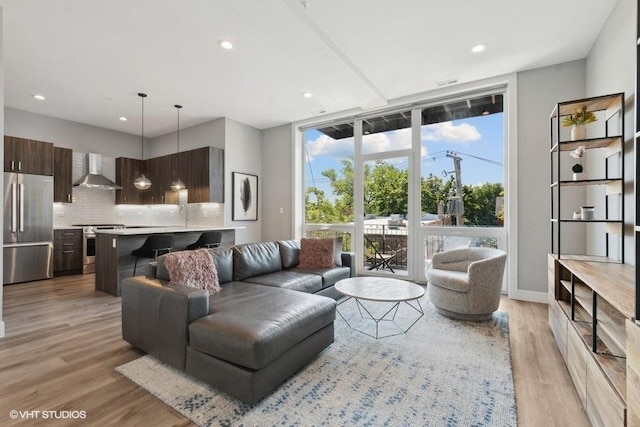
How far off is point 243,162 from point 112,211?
3.25 metres

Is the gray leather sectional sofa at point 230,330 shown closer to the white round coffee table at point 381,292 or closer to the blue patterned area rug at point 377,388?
the blue patterned area rug at point 377,388

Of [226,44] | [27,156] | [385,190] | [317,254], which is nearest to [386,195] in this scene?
[385,190]

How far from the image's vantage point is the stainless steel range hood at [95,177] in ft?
18.6

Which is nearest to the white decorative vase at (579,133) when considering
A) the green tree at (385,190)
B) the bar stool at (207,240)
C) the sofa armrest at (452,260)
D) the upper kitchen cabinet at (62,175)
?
the sofa armrest at (452,260)

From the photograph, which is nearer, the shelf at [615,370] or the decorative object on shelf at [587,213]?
the shelf at [615,370]

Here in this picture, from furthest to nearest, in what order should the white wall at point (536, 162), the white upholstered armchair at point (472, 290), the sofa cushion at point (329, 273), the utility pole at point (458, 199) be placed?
1. the utility pole at point (458, 199)
2. the white wall at point (536, 162)
3. the sofa cushion at point (329, 273)
4. the white upholstered armchair at point (472, 290)

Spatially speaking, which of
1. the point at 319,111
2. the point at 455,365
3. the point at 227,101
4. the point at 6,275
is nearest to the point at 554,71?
the point at 319,111

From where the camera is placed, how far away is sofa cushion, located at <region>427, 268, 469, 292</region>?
3.02 m

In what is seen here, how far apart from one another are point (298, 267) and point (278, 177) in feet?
8.85

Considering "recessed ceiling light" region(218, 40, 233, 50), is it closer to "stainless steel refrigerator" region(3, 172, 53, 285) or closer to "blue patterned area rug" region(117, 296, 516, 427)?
"blue patterned area rug" region(117, 296, 516, 427)

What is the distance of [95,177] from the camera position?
583 cm

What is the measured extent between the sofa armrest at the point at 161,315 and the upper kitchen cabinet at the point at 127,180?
16.2 feet

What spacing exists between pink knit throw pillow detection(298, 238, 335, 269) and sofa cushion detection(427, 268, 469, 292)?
1262 mm

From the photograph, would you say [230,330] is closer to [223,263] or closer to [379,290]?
[223,263]
